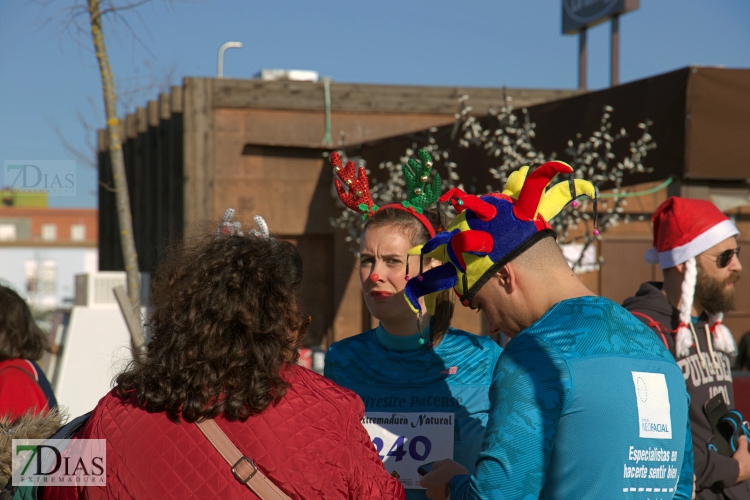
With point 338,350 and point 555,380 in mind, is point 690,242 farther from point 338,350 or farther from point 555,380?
point 555,380

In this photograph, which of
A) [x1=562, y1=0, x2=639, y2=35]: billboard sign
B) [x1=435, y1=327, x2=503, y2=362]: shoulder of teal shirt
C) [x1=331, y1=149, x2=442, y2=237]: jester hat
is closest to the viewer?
[x1=435, y1=327, x2=503, y2=362]: shoulder of teal shirt

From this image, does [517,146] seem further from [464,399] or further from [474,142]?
[464,399]

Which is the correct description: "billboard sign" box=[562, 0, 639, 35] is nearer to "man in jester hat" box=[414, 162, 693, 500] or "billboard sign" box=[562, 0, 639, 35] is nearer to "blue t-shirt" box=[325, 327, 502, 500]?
"blue t-shirt" box=[325, 327, 502, 500]

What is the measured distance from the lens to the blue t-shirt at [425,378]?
2783 mm

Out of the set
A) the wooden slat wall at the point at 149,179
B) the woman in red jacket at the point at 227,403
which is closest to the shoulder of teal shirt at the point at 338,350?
the woman in red jacket at the point at 227,403

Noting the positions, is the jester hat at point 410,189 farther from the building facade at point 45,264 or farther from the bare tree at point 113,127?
the building facade at point 45,264

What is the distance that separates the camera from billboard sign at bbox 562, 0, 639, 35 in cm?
1285

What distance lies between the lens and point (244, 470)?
1.82 m

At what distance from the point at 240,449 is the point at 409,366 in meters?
1.17

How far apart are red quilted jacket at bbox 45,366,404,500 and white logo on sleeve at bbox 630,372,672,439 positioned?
691 mm

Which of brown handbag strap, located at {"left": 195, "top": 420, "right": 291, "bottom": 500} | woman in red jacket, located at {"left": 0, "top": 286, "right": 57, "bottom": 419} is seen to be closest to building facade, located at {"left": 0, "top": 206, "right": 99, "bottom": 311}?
woman in red jacket, located at {"left": 0, "top": 286, "right": 57, "bottom": 419}

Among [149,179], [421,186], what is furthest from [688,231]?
[149,179]

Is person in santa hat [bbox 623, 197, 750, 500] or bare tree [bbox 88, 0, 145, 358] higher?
bare tree [bbox 88, 0, 145, 358]

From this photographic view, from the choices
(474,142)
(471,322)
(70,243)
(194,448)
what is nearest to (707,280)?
(194,448)
